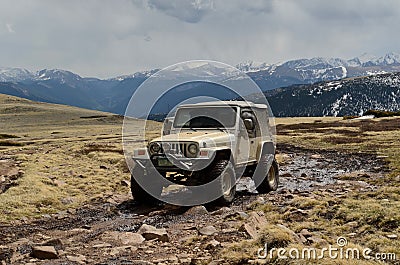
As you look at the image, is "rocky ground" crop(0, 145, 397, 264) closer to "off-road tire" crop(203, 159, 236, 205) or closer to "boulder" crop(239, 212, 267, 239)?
"boulder" crop(239, 212, 267, 239)

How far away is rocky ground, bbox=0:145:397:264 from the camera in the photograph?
754 centimetres

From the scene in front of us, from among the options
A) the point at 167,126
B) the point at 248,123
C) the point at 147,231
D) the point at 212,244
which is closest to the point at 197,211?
the point at 147,231

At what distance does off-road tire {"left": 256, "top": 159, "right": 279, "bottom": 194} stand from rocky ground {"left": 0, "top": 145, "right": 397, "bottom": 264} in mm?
347

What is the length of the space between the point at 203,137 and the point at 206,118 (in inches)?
64.2

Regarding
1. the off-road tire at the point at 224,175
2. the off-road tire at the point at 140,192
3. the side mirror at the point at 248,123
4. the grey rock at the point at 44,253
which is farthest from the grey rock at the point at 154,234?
the side mirror at the point at 248,123

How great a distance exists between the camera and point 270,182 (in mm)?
15125

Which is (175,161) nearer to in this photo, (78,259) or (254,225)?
(254,225)

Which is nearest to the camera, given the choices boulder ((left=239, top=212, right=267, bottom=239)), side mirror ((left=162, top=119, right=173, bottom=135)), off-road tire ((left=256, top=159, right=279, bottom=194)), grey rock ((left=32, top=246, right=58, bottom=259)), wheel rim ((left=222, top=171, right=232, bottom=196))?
grey rock ((left=32, top=246, right=58, bottom=259))

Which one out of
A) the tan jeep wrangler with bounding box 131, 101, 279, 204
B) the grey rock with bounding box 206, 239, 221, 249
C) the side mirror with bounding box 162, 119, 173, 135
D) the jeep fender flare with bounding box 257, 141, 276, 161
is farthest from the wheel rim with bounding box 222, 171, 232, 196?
the grey rock with bounding box 206, 239, 221, 249

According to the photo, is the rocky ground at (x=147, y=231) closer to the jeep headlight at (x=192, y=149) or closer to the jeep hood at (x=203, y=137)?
the jeep headlight at (x=192, y=149)

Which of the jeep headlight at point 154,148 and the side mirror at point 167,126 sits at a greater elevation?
the side mirror at point 167,126

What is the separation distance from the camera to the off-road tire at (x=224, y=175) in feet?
38.1

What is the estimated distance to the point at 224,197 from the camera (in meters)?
12.0

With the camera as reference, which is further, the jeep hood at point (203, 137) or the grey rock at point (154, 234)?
Result: the jeep hood at point (203, 137)
